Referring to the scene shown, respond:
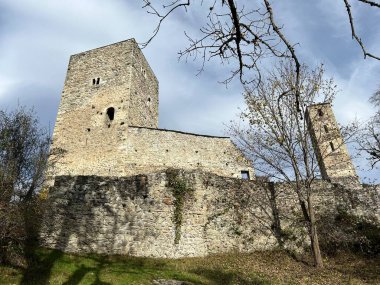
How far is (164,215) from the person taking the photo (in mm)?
13383

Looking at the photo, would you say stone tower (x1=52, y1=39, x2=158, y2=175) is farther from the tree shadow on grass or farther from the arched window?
the tree shadow on grass

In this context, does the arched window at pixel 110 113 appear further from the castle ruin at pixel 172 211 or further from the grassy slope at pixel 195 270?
the grassy slope at pixel 195 270

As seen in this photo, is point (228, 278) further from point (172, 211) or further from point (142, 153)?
point (142, 153)

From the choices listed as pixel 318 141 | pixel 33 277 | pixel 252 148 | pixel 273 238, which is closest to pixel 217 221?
pixel 273 238

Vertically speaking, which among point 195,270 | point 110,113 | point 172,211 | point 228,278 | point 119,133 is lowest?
point 228,278

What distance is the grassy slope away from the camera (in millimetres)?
9898

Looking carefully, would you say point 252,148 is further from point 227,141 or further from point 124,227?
point 227,141

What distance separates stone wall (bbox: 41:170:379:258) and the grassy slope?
2.01ft

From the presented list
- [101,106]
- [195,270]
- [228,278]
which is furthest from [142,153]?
[228,278]

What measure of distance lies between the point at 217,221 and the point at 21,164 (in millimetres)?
8635

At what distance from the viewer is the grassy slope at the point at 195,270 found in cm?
990

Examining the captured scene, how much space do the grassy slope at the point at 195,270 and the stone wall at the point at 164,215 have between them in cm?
61

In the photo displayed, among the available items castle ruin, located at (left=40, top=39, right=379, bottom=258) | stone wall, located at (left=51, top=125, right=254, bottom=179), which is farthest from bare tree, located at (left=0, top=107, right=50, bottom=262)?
stone wall, located at (left=51, top=125, right=254, bottom=179)

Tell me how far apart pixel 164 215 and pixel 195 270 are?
273 cm
